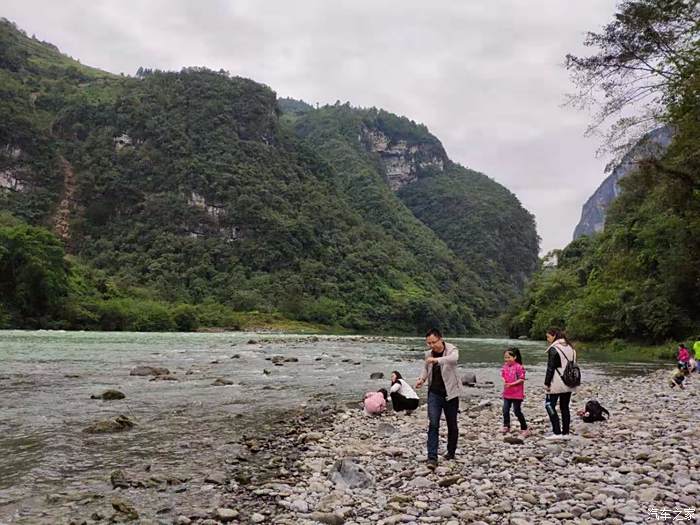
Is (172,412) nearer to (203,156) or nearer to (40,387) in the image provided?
(40,387)

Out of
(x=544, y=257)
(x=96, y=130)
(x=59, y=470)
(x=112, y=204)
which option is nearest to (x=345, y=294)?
(x=544, y=257)

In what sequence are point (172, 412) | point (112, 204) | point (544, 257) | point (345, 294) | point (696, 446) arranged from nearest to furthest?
point (696, 446)
point (172, 412)
point (544, 257)
point (345, 294)
point (112, 204)

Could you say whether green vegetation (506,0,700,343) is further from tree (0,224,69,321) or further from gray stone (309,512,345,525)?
tree (0,224,69,321)

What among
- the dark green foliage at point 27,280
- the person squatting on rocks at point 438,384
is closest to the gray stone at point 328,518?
the person squatting on rocks at point 438,384

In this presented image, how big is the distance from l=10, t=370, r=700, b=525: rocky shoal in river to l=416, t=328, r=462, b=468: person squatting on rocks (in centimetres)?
58

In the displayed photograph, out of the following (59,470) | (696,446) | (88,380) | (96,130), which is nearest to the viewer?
(696,446)

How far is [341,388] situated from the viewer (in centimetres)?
2339

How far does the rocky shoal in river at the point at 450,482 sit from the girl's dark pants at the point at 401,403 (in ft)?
12.1

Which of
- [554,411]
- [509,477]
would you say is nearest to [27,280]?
[554,411]

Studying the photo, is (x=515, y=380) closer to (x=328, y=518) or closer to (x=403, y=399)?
(x=403, y=399)

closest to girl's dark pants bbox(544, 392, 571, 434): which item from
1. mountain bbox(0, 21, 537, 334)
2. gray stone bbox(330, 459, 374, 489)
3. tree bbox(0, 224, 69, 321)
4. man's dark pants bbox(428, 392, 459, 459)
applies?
man's dark pants bbox(428, 392, 459, 459)

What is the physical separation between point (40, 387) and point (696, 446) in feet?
68.4

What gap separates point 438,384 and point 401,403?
7575mm

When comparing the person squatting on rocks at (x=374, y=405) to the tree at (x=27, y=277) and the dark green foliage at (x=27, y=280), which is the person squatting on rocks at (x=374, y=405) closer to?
the dark green foliage at (x=27, y=280)
